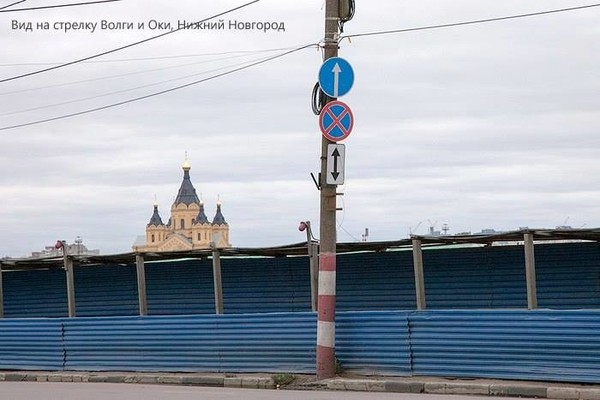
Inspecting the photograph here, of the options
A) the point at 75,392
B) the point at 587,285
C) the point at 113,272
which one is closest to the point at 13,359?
the point at 75,392

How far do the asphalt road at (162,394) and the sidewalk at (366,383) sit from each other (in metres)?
0.43

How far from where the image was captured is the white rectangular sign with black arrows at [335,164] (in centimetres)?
1584

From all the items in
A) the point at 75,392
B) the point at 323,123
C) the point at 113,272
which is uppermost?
the point at 323,123

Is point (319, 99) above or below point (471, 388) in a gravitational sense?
above

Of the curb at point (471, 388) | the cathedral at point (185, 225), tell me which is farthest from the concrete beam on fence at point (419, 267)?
the cathedral at point (185, 225)

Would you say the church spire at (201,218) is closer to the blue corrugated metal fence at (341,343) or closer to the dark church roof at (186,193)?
the dark church roof at (186,193)

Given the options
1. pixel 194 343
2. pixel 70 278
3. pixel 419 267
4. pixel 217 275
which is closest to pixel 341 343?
pixel 194 343

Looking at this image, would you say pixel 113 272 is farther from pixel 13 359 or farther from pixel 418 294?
pixel 418 294

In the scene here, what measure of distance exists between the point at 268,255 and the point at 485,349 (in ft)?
30.9

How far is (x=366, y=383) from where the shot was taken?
50.4 feet

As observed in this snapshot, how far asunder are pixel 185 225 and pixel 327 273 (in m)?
124

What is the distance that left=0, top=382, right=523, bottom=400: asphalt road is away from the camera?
1407cm

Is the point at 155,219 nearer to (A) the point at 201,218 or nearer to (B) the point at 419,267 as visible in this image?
(A) the point at 201,218

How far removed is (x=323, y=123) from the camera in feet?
51.7
